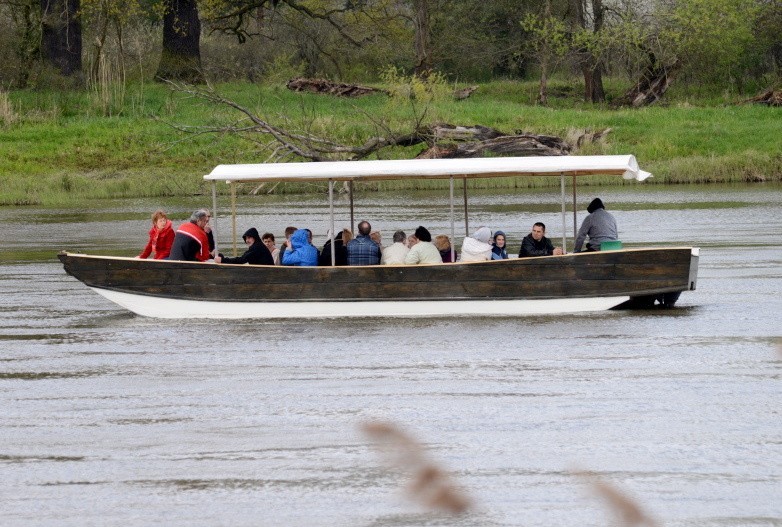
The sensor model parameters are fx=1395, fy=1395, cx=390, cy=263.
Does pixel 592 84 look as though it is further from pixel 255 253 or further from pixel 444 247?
pixel 255 253

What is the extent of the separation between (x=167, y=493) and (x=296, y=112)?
3813 cm

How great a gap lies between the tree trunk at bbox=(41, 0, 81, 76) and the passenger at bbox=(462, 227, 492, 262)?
3431 cm

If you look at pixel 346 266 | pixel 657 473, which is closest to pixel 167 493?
pixel 657 473

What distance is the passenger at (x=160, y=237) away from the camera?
17.8m

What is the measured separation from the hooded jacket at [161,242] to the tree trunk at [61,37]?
105 feet

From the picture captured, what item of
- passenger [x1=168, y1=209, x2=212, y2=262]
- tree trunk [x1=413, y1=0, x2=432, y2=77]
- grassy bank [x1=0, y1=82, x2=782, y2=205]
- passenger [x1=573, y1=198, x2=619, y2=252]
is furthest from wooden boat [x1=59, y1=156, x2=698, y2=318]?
tree trunk [x1=413, y1=0, x2=432, y2=77]

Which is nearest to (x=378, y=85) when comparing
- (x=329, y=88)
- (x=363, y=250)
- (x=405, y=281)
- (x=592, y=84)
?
(x=329, y=88)

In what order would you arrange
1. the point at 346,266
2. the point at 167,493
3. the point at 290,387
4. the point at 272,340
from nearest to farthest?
the point at 167,493 < the point at 290,387 < the point at 272,340 < the point at 346,266

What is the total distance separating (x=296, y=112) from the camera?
4675 cm

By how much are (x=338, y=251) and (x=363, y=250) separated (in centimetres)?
64

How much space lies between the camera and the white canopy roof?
55.9 feet

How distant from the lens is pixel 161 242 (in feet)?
58.9

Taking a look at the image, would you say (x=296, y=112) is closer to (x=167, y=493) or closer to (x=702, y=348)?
(x=702, y=348)

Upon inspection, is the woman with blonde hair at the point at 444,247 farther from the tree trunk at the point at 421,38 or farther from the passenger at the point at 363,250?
the tree trunk at the point at 421,38
